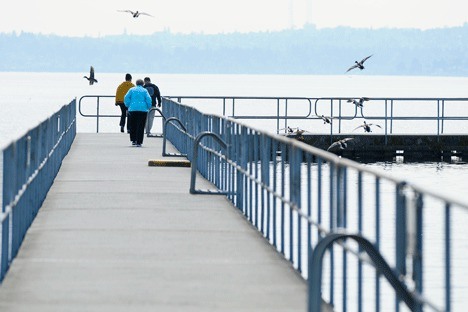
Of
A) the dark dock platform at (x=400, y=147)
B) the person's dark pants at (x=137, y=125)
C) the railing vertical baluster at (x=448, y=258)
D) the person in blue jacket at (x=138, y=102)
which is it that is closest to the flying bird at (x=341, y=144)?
the dark dock platform at (x=400, y=147)

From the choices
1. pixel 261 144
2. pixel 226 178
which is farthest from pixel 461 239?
pixel 261 144

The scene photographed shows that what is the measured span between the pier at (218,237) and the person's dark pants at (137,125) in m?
9.99

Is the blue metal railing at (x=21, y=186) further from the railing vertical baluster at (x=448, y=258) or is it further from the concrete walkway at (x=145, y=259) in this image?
the railing vertical baluster at (x=448, y=258)

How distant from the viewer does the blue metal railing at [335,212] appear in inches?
325

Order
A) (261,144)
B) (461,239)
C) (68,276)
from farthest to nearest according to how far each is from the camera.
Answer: (461,239)
(261,144)
(68,276)

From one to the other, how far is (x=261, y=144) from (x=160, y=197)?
4.03 meters

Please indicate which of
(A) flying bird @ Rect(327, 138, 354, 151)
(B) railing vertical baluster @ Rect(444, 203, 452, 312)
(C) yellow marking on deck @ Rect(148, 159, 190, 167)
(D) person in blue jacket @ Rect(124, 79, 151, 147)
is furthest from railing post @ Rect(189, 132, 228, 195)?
(A) flying bird @ Rect(327, 138, 354, 151)

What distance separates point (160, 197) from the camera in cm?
2005

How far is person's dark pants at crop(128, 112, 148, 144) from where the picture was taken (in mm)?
33375

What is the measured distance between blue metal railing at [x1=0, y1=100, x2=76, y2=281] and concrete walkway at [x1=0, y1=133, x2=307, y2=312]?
0.17 m

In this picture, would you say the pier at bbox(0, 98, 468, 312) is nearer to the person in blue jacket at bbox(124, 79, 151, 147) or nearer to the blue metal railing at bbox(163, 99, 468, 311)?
the blue metal railing at bbox(163, 99, 468, 311)

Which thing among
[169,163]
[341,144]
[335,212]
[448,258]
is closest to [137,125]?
[169,163]

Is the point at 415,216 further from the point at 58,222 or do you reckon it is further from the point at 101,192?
the point at 101,192

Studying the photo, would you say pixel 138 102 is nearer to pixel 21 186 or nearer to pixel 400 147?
pixel 400 147
